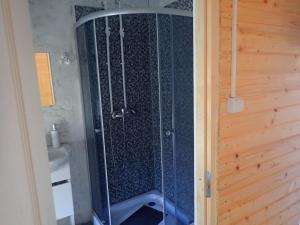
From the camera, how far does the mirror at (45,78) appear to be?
2.02m

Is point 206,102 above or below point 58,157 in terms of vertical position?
above

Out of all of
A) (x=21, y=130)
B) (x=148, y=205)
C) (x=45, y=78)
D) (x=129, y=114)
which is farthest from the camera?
(x=148, y=205)

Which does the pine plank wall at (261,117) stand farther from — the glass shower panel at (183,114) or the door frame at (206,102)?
the glass shower panel at (183,114)

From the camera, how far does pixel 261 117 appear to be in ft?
3.73

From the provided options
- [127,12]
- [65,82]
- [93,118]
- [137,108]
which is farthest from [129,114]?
[127,12]

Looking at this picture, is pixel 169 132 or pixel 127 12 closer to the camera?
pixel 127 12

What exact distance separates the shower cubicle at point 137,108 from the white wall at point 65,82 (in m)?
0.09

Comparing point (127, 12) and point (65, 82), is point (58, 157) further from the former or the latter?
point (127, 12)

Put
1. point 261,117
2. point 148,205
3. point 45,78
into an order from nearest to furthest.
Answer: point 261,117 < point 45,78 < point 148,205

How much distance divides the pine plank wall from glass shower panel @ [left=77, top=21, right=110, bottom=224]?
1.44 metres

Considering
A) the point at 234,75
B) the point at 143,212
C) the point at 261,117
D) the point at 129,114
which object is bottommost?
the point at 143,212

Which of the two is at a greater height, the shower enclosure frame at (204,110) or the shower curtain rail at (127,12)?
the shower curtain rail at (127,12)

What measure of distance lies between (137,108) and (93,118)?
0.54 m

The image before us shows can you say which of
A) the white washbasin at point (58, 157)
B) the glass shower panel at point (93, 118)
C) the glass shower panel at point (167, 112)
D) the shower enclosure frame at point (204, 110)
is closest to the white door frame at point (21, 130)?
the shower enclosure frame at point (204, 110)
